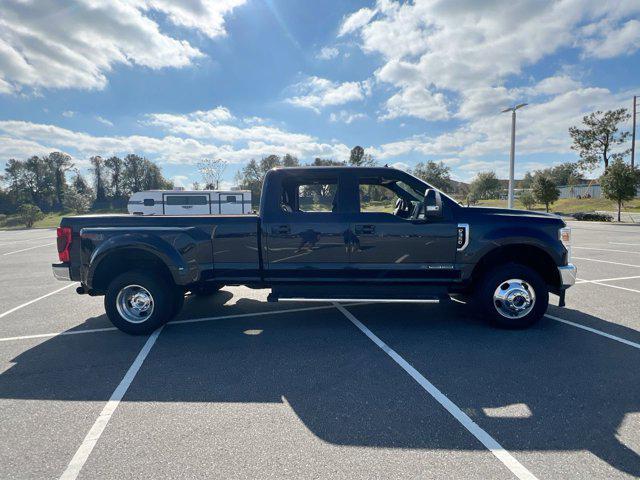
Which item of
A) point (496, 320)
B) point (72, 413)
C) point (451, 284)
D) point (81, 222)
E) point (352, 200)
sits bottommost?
point (72, 413)

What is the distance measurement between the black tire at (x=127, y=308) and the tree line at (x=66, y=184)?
70.7 meters

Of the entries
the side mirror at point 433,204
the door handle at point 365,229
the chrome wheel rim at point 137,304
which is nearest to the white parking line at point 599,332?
the side mirror at point 433,204

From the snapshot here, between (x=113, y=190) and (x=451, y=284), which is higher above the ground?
(x=113, y=190)

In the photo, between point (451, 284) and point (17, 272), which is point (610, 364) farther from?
point (17, 272)

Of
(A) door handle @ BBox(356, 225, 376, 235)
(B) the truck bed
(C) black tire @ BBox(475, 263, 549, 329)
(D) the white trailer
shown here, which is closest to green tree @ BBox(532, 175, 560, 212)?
(D) the white trailer

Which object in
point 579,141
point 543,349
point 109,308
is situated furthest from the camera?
point 579,141

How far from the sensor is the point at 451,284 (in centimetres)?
440

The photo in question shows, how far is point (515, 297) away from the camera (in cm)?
436

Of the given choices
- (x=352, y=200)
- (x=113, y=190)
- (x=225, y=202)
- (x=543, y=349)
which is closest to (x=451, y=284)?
(x=543, y=349)

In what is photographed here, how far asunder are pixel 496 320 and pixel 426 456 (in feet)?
8.65

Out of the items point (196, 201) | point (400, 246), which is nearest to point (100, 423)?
point (400, 246)

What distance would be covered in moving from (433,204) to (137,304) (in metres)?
3.87

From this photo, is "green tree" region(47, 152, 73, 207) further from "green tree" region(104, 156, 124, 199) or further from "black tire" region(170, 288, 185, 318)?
"black tire" region(170, 288, 185, 318)

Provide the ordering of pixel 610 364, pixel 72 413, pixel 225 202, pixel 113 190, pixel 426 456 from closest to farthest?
pixel 426 456 → pixel 72 413 → pixel 610 364 → pixel 225 202 → pixel 113 190
